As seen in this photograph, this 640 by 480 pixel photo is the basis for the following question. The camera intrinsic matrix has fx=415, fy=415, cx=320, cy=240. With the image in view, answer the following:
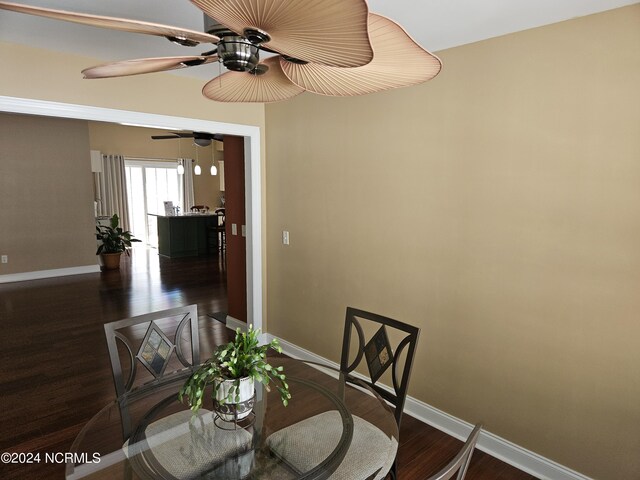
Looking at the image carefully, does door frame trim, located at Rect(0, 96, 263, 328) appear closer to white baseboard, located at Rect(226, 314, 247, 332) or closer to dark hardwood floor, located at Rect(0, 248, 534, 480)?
A: white baseboard, located at Rect(226, 314, 247, 332)

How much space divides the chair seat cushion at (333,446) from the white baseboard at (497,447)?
1213 mm

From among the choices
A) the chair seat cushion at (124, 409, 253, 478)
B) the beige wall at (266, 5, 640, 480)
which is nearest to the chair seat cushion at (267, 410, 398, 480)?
the chair seat cushion at (124, 409, 253, 478)

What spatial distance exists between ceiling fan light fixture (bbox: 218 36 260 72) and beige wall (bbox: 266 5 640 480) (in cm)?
166

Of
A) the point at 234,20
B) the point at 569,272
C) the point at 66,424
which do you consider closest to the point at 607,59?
the point at 569,272

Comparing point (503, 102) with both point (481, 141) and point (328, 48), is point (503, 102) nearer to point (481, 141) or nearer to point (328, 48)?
point (481, 141)

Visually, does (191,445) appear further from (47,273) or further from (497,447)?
(47,273)

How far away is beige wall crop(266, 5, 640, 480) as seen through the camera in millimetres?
2047

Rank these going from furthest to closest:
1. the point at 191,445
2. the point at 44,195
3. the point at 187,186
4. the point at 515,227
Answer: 1. the point at 187,186
2. the point at 44,195
3. the point at 515,227
4. the point at 191,445

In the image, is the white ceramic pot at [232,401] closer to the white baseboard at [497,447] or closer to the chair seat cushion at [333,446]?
the chair seat cushion at [333,446]

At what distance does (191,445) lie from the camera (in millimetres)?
1593

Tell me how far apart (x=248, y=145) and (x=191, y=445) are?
279cm

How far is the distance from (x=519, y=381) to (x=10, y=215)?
7.51m

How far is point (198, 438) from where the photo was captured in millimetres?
1633

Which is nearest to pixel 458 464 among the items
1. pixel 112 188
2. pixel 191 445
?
pixel 191 445
